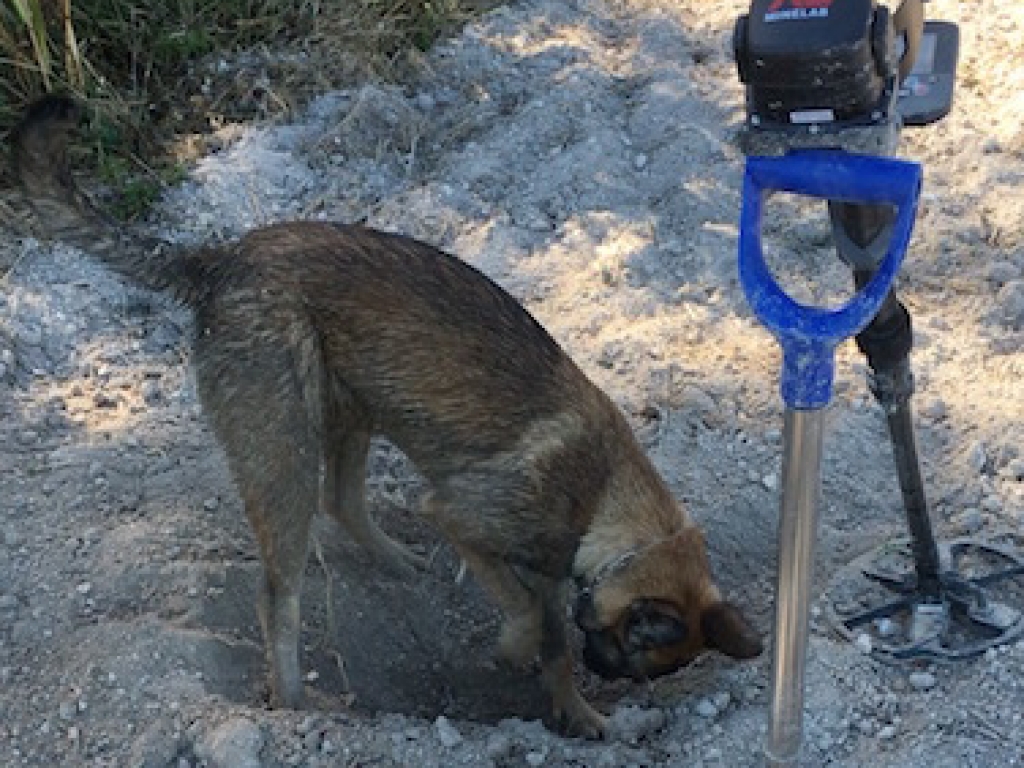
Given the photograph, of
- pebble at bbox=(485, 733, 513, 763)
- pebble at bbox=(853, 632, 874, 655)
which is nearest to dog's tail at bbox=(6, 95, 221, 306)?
pebble at bbox=(485, 733, 513, 763)

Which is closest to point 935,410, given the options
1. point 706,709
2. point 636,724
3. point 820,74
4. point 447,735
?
point 706,709

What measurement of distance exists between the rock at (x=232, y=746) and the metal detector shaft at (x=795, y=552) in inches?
57.0

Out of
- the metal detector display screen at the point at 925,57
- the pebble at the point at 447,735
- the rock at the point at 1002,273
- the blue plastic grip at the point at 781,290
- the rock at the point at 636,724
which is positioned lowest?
the rock at the point at 636,724

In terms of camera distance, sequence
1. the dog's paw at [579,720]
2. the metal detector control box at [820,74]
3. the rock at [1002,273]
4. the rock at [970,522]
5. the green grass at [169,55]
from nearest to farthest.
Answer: the metal detector control box at [820,74], the dog's paw at [579,720], the rock at [970,522], the rock at [1002,273], the green grass at [169,55]

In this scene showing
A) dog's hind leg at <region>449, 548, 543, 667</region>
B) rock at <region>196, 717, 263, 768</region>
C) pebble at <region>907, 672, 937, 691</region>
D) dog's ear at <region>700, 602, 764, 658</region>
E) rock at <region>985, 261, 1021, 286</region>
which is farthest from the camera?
rock at <region>985, 261, 1021, 286</region>

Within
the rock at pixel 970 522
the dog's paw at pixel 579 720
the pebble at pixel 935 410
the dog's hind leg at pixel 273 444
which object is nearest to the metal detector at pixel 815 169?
the dog's paw at pixel 579 720

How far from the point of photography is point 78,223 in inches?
157

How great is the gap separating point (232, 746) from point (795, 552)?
66.2 inches

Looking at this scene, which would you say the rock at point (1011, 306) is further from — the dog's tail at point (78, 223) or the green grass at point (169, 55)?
the green grass at point (169, 55)

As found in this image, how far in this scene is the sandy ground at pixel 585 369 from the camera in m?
3.83

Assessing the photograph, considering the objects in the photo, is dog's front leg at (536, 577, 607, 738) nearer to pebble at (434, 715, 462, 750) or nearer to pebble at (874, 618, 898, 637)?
pebble at (434, 715, 462, 750)

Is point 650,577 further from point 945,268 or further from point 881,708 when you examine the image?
point 945,268

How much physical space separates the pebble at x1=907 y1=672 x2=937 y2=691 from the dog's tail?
7.57 feet

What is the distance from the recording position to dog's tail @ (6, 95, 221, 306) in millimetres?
3814
